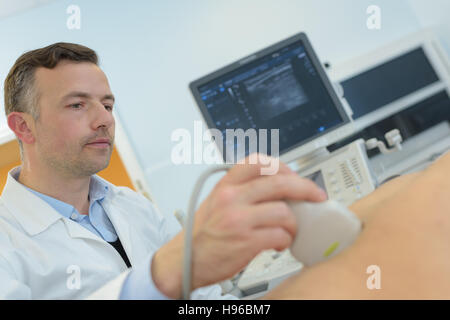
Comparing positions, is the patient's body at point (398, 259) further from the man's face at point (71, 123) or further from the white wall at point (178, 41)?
the white wall at point (178, 41)

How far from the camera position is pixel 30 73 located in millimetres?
1297

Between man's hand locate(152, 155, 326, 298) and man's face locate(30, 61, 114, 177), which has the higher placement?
man's face locate(30, 61, 114, 177)

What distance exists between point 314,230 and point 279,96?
128 centimetres

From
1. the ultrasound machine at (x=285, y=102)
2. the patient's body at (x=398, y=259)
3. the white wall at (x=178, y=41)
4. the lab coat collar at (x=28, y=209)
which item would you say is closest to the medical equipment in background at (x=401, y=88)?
the white wall at (x=178, y=41)

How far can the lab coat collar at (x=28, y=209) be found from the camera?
105cm

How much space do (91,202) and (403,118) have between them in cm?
165

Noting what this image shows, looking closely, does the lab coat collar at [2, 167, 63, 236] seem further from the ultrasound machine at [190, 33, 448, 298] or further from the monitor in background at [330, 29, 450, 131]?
the monitor in background at [330, 29, 450, 131]

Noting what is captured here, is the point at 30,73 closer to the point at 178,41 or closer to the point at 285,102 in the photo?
the point at 285,102

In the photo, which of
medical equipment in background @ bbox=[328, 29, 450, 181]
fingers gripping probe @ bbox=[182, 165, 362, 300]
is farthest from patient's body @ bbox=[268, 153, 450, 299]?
medical equipment in background @ bbox=[328, 29, 450, 181]

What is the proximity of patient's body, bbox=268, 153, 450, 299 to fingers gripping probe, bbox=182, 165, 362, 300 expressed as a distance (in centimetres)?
1

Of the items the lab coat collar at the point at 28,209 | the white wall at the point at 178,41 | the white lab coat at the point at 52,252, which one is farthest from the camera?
the white wall at the point at 178,41

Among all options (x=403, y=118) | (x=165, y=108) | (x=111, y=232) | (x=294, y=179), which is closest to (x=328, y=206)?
(x=294, y=179)

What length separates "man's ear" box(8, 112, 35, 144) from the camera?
1.30 m
